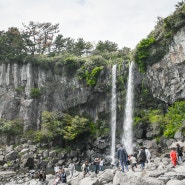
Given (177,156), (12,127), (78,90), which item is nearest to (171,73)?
(78,90)

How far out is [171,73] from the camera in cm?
3591

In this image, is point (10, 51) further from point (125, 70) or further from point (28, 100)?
point (125, 70)

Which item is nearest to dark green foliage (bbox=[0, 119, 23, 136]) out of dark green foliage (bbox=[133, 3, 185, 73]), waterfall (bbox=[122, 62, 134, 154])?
waterfall (bbox=[122, 62, 134, 154])

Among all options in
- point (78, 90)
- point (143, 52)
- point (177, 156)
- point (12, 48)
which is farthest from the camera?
point (12, 48)

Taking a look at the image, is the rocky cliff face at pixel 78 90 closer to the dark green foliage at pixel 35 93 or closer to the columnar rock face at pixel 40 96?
the columnar rock face at pixel 40 96

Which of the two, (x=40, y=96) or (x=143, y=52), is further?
(x=40, y=96)

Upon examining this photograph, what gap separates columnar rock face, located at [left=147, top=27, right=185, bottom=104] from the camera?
34844 millimetres

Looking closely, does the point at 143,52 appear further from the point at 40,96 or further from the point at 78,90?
the point at 40,96

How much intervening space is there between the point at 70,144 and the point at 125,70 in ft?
43.5

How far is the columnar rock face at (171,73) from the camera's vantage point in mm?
34844

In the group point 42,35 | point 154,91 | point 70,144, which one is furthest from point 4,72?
point 154,91

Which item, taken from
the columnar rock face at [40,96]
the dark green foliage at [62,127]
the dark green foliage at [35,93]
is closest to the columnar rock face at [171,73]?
the columnar rock face at [40,96]

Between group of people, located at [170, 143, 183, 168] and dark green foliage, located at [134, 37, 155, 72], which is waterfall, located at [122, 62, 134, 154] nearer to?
dark green foliage, located at [134, 37, 155, 72]

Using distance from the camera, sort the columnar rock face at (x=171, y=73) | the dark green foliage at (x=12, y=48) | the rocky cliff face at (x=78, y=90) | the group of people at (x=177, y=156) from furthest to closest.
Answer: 1. the dark green foliage at (x=12, y=48)
2. the rocky cliff face at (x=78, y=90)
3. the columnar rock face at (x=171, y=73)
4. the group of people at (x=177, y=156)
